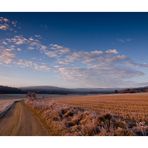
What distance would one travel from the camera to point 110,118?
1834 cm
